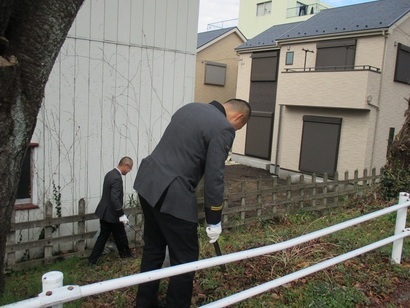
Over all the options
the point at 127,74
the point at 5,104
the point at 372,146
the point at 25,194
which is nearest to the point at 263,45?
the point at 372,146

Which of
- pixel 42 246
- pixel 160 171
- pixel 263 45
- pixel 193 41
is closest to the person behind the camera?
pixel 160 171

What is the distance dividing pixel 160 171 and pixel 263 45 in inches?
598

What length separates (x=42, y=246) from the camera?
17.8ft

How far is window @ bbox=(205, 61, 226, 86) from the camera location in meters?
20.1

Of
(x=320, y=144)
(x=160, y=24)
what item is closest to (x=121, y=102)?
(x=160, y=24)

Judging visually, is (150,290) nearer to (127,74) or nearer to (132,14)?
(127,74)

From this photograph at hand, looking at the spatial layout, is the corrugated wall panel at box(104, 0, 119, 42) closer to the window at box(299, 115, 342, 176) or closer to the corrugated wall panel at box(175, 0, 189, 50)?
the corrugated wall panel at box(175, 0, 189, 50)

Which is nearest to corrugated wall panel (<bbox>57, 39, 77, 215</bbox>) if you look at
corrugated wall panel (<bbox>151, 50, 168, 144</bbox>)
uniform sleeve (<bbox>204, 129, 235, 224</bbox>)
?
corrugated wall panel (<bbox>151, 50, 168, 144</bbox>)

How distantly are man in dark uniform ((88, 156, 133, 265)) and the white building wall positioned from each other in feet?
3.04

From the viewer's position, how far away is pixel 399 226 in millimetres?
3900

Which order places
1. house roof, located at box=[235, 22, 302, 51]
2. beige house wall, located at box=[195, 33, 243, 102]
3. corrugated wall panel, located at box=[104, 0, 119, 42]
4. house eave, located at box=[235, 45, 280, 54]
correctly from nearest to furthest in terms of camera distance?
corrugated wall panel, located at box=[104, 0, 119, 42] → house eave, located at box=[235, 45, 280, 54] → house roof, located at box=[235, 22, 302, 51] → beige house wall, located at box=[195, 33, 243, 102]

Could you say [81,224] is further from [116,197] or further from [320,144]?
[320,144]

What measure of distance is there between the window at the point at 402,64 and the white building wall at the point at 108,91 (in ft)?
31.1

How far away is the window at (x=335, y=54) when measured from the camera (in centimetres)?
1340
